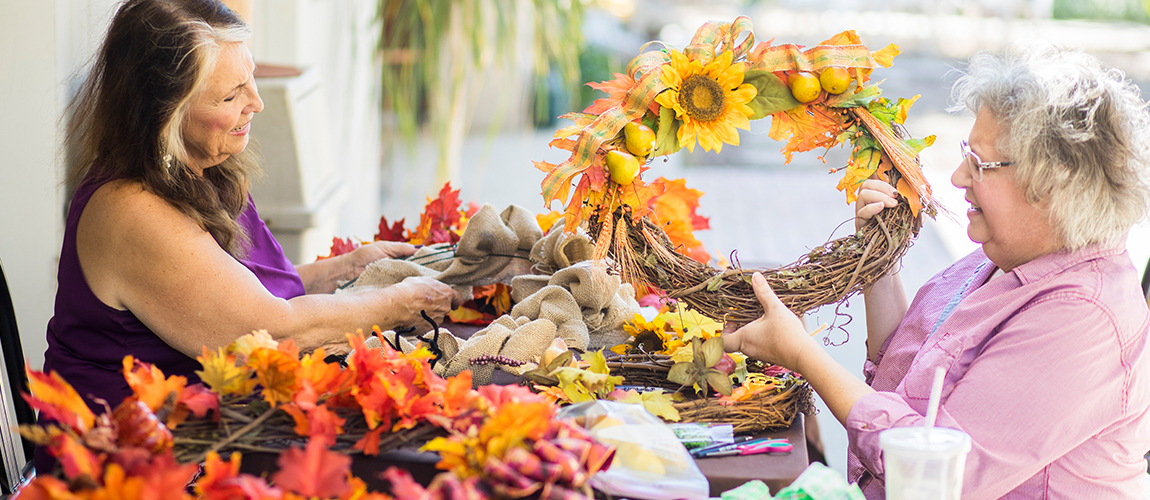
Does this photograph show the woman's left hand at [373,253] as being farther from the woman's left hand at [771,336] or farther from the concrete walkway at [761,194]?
the concrete walkway at [761,194]

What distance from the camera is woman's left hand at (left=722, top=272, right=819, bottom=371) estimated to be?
1259 millimetres

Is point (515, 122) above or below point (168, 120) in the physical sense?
below

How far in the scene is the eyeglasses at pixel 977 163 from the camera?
121cm

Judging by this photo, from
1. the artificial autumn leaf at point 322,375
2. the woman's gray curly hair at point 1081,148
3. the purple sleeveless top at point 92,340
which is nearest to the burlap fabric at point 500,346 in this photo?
the artificial autumn leaf at point 322,375

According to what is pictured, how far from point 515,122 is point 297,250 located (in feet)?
19.2

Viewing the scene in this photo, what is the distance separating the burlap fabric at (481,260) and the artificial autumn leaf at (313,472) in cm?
97

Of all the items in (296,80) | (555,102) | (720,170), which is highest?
(296,80)

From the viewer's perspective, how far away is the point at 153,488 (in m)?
0.75

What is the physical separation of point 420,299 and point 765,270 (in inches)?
26.8

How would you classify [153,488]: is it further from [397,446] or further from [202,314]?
[202,314]

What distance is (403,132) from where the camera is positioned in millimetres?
3957

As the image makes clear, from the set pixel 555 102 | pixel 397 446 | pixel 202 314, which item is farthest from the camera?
pixel 555 102

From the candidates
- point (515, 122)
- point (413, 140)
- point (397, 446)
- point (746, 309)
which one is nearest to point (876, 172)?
point (746, 309)

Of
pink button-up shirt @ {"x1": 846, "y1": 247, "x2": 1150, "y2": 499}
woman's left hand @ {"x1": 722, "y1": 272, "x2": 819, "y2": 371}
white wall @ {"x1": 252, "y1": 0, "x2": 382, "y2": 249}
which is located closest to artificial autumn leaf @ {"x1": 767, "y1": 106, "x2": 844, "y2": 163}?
woman's left hand @ {"x1": 722, "y1": 272, "x2": 819, "y2": 371}
